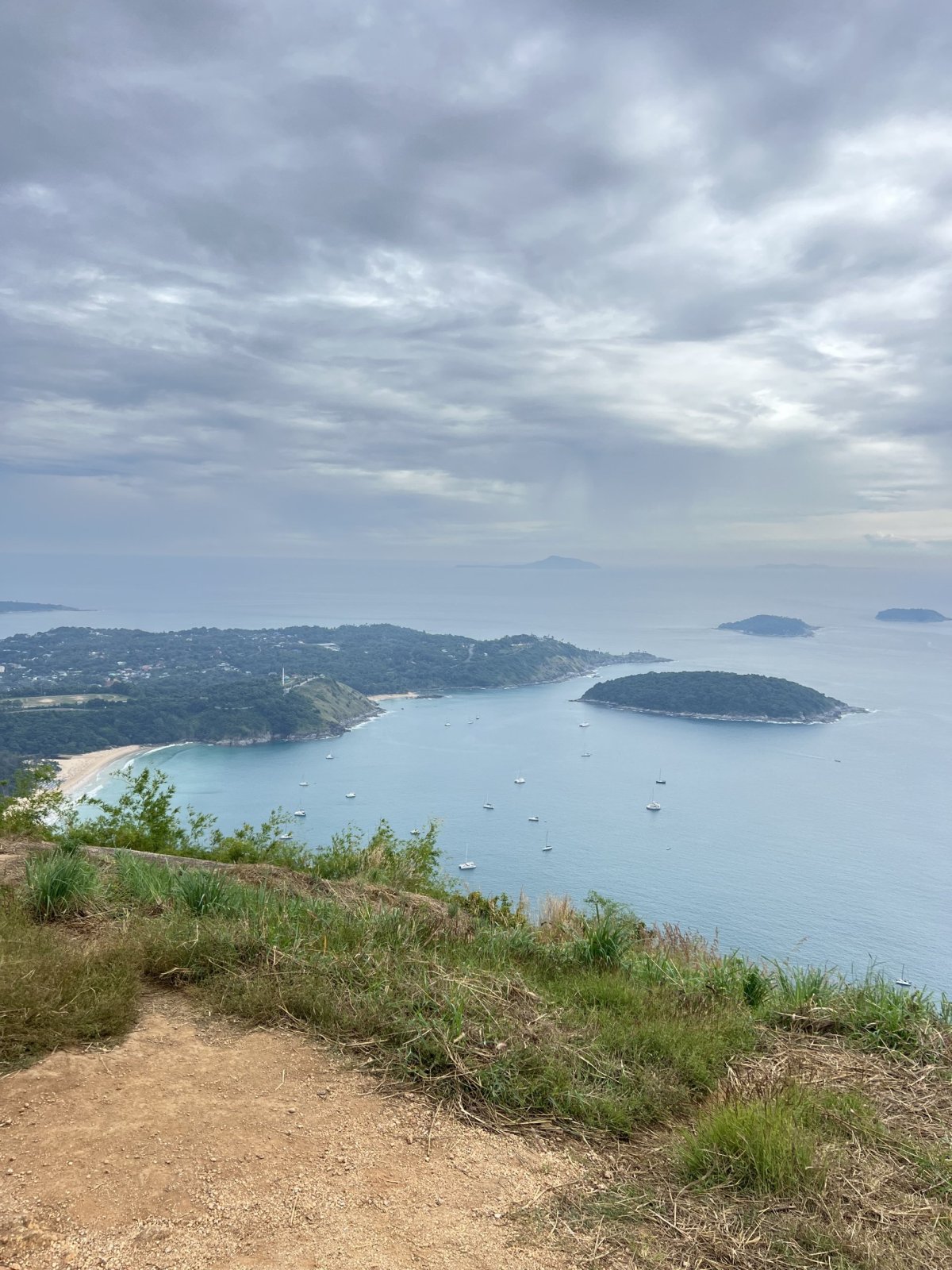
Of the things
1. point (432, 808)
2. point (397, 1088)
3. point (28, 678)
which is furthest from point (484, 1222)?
point (28, 678)

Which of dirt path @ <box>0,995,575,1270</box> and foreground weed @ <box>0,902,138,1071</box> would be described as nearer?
dirt path @ <box>0,995,575,1270</box>

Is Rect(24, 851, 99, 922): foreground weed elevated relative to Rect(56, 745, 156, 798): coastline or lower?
elevated

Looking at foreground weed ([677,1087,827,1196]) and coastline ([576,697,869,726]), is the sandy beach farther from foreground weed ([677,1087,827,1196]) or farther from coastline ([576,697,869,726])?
coastline ([576,697,869,726])

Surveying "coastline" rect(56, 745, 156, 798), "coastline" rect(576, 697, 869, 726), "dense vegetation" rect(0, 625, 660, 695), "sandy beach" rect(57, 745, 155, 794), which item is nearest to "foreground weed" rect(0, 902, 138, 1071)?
"coastline" rect(56, 745, 156, 798)

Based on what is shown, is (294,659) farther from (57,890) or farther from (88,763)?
(57,890)

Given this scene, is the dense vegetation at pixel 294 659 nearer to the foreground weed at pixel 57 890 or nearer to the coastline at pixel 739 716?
the coastline at pixel 739 716

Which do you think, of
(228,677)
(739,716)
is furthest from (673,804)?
(228,677)

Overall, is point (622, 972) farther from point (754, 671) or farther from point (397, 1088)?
point (754, 671)
